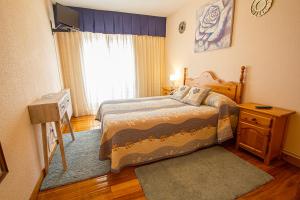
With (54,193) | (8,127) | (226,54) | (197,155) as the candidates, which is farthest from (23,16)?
(226,54)

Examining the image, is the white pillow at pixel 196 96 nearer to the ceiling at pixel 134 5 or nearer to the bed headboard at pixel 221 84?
the bed headboard at pixel 221 84

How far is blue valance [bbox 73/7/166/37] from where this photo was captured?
3694 mm

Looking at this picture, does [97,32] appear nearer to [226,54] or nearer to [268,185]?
[226,54]

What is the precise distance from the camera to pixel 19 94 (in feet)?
4.85

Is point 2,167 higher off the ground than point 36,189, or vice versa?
point 2,167

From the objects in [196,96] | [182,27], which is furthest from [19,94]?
[182,27]

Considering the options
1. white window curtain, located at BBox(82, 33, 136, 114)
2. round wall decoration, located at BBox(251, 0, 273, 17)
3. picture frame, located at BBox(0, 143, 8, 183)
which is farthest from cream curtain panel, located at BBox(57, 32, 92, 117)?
round wall decoration, located at BBox(251, 0, 273, 17)

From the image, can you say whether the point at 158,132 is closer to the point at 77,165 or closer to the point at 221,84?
the point at 77,165

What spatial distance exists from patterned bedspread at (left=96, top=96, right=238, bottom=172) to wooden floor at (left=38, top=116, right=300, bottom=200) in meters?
0.17

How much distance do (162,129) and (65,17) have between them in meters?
2.97

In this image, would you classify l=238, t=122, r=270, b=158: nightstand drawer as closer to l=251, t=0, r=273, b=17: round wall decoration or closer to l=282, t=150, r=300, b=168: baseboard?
l=282, t=150, r=300, b=168: baseboard

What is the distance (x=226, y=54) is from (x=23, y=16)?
118 inches

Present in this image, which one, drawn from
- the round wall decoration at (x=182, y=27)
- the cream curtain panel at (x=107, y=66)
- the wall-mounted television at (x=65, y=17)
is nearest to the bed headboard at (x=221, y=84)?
the round wall decoration at (x=182, y=27)

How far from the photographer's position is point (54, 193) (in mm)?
1605
